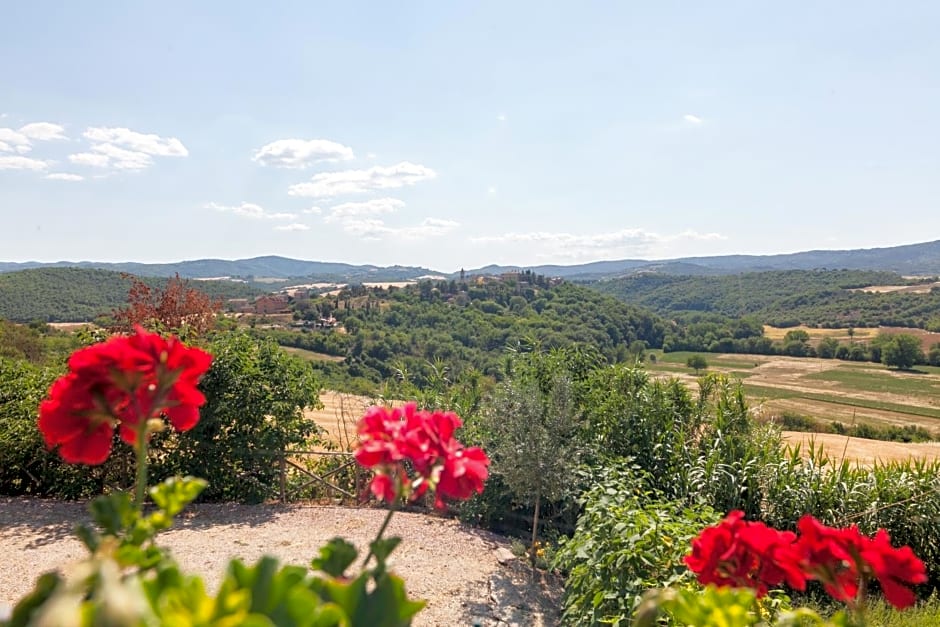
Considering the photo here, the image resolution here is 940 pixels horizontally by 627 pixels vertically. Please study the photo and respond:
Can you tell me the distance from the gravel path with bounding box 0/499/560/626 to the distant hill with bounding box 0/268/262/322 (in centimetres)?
5403

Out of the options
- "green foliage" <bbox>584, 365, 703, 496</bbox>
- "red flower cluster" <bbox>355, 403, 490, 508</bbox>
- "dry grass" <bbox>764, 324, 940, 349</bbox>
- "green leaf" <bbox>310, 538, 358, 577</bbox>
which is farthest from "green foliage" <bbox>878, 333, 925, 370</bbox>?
"green leaf" <bbox>310, 538, 358, 577</bbox>

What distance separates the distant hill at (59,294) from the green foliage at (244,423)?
5347 centimetres

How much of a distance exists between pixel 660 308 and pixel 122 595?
130 meters

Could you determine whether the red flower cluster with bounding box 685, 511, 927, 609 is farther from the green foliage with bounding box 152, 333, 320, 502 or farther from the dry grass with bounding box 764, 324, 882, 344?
the dry grass with bounding box 764, 324, 882, 344

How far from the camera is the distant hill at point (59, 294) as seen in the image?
60.1 metres

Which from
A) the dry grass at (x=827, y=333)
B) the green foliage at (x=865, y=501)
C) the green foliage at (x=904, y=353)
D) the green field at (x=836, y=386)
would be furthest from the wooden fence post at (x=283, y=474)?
the dry grass at (x=827, y=333)

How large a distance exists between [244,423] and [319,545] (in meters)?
2.25

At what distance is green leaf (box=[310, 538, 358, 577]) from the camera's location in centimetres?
89

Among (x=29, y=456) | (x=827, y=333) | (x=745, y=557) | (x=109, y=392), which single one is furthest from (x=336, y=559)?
(x=827, y=333)

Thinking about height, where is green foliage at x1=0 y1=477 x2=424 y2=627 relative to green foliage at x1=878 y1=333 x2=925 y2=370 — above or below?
above

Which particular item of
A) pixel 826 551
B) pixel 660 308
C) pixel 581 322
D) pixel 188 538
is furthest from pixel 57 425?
pixel 660 308

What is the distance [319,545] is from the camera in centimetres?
614

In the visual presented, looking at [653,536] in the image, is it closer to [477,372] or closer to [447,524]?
[447,524]

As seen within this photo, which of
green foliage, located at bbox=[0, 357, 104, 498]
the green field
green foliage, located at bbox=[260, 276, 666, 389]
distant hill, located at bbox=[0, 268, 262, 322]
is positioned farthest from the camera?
distant hill, located at bbox=[0, 268, 262, 322]
